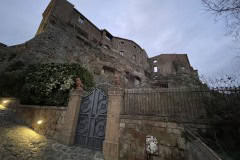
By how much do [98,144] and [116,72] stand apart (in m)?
13.9

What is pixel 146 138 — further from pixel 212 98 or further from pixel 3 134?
pixel 3 134

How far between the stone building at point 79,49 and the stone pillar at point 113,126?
16.0 feet

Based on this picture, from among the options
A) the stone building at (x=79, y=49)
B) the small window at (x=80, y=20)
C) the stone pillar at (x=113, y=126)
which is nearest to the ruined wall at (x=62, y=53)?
the stone building at (x=79, y=49)

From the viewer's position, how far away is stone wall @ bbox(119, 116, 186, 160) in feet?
10.5

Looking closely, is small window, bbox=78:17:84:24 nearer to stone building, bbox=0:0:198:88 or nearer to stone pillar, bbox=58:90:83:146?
stone building, bbox=0:0:198:88

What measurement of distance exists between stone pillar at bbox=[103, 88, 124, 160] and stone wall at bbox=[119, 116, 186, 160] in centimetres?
18

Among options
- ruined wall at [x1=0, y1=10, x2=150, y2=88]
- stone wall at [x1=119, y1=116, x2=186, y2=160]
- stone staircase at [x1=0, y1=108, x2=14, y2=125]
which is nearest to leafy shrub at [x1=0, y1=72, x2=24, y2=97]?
ruined wall at [x1=0, y1=10, x2=150, y2=88]

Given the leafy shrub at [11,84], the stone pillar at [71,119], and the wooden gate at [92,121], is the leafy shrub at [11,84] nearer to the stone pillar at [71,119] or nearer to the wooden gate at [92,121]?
the stone pillar at [71,119]

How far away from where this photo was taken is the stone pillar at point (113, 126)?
3904 mm

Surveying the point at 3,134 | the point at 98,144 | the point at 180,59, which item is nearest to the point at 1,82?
the point at 3,134

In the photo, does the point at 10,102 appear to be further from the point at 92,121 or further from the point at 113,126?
the point at 113,126

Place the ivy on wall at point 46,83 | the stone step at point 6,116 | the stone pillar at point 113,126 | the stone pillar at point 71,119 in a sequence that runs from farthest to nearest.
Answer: the ivy on wall at point 46,83 < the stone step at point 6,116 < the stone pillar at point 71,119 < the stone pillar at point 113,126

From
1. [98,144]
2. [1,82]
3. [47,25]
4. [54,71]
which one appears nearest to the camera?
[98,144]

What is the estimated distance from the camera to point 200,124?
4.29m
